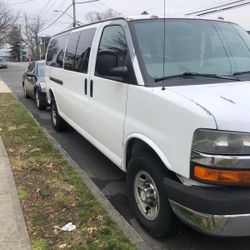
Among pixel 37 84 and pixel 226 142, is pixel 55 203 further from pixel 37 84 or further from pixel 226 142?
pixel 37 84

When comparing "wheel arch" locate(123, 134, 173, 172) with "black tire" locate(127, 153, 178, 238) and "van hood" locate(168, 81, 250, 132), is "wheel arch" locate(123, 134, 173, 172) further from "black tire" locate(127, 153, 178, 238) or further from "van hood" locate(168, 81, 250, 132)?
"van hood" locate(168, 81, 250, 132)

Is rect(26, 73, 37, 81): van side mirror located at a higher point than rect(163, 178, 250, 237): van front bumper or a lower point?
higher

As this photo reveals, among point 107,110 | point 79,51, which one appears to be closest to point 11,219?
point 107,110

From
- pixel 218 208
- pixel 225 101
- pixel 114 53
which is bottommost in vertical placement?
pixel 218 208

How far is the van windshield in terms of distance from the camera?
427cm

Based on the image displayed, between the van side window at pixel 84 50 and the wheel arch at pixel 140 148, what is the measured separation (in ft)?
5.64

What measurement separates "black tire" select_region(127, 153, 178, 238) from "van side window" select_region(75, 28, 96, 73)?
Answer: 6.87ft

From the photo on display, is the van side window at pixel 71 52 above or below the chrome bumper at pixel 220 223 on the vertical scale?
above

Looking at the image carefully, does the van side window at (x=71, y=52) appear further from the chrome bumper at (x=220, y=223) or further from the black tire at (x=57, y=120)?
the chrome bumper at (x=220, y=223)

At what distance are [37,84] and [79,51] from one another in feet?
22.5

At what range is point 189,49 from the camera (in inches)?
177

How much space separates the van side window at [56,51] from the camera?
7.96 metres

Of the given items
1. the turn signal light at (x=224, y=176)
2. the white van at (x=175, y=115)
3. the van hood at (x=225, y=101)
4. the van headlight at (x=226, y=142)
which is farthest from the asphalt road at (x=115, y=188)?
the van hood at (x=225, y=101)

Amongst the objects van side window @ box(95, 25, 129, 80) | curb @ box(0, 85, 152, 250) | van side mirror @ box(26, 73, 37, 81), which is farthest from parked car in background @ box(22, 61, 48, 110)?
van side window @ box(95, 25, 129, 80)
